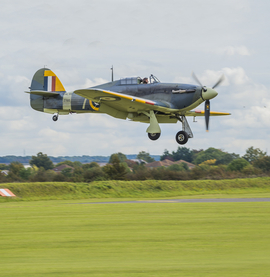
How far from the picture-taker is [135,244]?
1490cm

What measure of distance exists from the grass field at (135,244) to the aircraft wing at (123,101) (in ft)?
20.8

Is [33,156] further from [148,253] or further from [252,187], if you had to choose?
[148,253]

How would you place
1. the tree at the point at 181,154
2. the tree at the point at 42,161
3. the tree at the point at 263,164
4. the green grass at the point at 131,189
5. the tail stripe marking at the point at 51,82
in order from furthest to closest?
the tree at the point at 181,154
the tree at the point at 42,161
the tree at the point at 263,164
the green grass at the point at 131,189
the tail stripe marking at the point at 51,82

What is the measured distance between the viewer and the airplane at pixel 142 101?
23.8m

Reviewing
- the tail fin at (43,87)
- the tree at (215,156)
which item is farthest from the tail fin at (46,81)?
the tree at (215,156)

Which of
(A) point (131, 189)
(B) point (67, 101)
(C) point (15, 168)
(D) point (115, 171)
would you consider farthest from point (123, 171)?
(B) point (67, 101)

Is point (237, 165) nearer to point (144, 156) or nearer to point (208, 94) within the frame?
point (144, 156)

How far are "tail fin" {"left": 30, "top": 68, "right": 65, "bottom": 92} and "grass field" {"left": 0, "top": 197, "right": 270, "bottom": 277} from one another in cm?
945

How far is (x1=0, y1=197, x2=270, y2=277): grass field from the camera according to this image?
37.1 feet

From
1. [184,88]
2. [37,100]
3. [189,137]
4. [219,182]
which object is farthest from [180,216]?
[219,182]

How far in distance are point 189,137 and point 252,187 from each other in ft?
103

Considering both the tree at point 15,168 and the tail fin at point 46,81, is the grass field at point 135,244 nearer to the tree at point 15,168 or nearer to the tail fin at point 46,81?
the tail fin at point 46,81

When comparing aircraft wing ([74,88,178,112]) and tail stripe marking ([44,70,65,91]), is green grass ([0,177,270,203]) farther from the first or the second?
aircraft wing ([74,88,178,112])

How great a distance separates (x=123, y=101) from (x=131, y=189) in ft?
71.8
